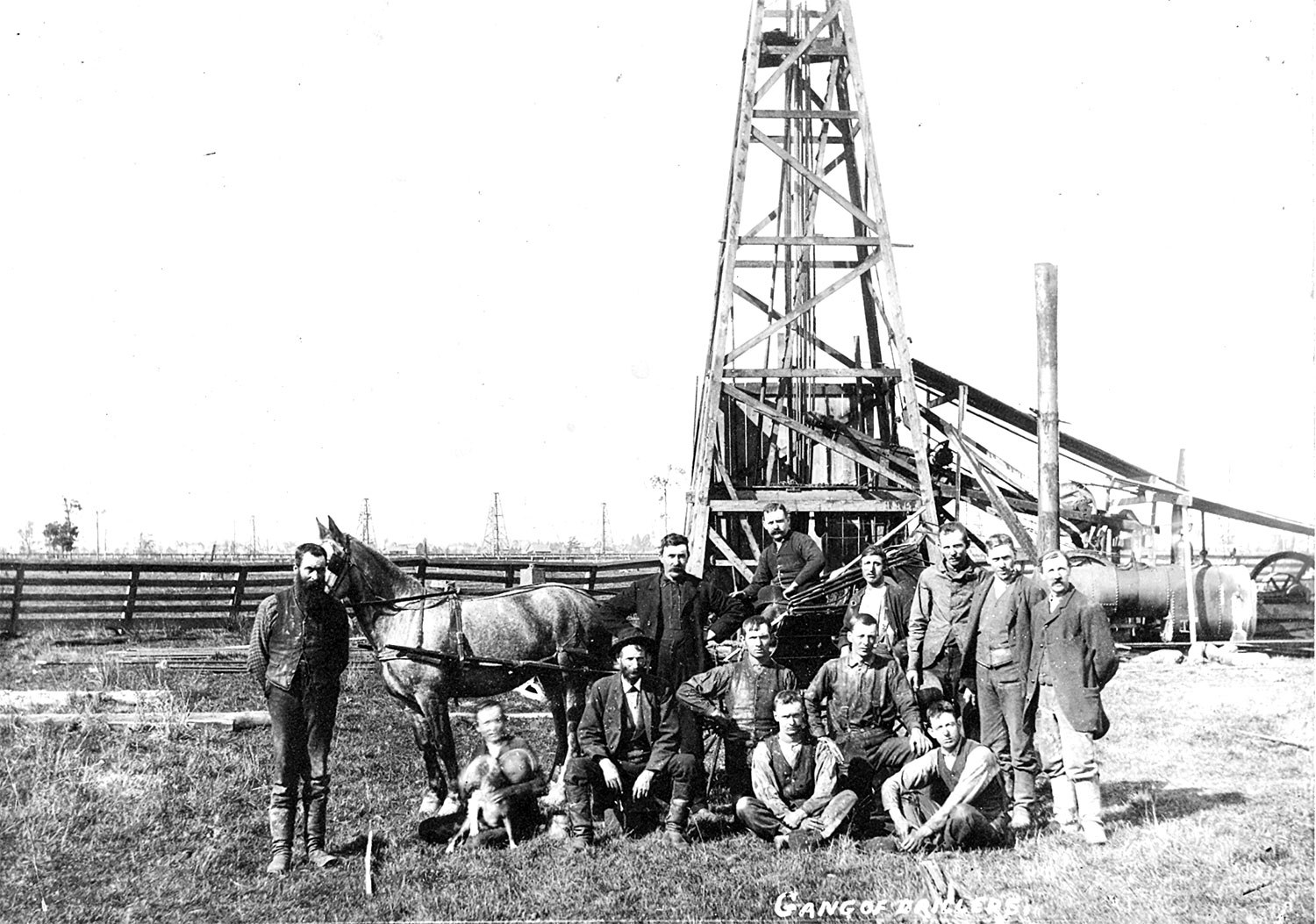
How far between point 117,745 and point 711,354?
7177 millimetres

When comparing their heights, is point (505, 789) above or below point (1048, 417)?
below

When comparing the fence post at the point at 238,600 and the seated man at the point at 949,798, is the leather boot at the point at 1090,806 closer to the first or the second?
the seated man at the point at 949,798

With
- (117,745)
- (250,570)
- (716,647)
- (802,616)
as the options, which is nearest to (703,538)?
(802,616)

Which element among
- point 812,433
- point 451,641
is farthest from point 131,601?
point 812,433

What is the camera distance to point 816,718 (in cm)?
694

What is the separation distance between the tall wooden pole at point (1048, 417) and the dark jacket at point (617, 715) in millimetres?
6608

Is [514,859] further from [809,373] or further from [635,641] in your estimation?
[809,373]

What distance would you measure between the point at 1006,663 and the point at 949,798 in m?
1.14

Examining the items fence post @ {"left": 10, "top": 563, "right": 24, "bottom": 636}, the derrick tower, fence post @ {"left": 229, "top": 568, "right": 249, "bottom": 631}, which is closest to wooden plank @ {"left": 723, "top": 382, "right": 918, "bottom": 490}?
the derrick tower

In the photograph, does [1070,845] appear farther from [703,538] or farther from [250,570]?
[250,570]

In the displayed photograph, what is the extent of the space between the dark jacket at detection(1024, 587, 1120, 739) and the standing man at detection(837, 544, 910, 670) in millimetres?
1314

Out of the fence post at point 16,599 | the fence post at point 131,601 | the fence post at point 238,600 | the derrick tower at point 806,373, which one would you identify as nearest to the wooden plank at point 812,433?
the derrick tower at point 806,373

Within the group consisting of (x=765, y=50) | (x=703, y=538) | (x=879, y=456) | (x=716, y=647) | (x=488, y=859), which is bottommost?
(x=488, y=859)

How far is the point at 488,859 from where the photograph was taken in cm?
621
